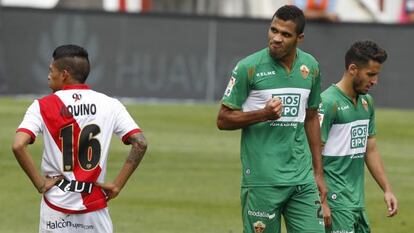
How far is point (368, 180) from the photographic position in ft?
58.5

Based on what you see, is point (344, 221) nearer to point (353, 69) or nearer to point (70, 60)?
point (353, 69)

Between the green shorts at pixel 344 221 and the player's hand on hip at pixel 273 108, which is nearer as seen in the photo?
the player's hand on hip at pixel 273 108

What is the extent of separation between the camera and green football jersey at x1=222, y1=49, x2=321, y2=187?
8.90 meters

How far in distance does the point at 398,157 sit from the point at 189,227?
7.98 m

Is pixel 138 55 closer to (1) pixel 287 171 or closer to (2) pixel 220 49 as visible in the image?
(2) pixel 220 49

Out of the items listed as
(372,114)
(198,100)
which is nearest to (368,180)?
(372,114)

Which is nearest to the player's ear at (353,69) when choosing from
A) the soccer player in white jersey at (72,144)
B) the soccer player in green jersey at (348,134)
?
the soccer player in green jersey at (348,134)

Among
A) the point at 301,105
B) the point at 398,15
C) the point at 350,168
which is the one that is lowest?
the point at 398,15

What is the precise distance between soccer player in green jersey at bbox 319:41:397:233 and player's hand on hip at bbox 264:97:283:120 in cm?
98

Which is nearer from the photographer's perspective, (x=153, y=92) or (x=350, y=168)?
(x=350, y=168)

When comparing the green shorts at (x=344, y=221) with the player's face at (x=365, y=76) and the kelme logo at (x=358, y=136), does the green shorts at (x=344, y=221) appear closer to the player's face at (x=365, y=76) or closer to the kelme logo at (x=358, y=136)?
the kelme logo at (x=358, y=136)

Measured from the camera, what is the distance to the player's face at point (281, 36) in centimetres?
886

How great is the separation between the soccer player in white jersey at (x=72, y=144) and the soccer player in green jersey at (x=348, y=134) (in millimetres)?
1958

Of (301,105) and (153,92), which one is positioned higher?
(301,105)
